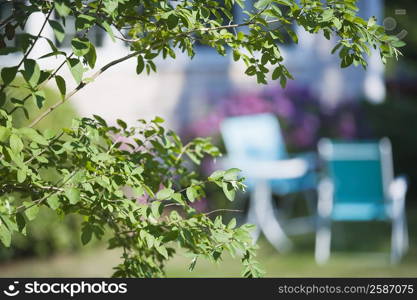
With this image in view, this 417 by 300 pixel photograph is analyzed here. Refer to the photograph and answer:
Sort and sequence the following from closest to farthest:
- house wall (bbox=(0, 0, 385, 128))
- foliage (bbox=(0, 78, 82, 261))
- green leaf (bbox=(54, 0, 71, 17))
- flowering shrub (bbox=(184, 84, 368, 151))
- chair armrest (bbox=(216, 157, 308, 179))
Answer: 1. green leaf (bbox=(54, 0, 71, 17))
2. foliage (bbox=(0, 78, 82, 261))
3. chair armrest (bbox=(216, 157, 308, 179))
4. flowering shrub (bbox=(184, 84, 368, 151))
5. house wall (bbox=(0, 0, 385, 128))

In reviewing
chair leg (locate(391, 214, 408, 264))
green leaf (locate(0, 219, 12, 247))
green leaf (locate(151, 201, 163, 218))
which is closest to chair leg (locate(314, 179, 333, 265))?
chair leg (locate(391, 214, 408, 264))

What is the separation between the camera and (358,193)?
6359 millimetres

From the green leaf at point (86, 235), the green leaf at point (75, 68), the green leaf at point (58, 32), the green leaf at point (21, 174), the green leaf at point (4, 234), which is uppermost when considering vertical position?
the green leaf at point (75, 68)

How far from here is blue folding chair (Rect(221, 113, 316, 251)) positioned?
21.9 ft

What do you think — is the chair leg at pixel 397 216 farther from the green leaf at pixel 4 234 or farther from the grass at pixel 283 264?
the green leaf at pixel 4 234

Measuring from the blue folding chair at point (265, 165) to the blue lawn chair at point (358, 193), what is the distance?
42cm

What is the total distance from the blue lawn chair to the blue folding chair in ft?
1.37

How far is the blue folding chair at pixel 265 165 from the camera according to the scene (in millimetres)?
6684

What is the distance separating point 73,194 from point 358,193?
4.82 meters

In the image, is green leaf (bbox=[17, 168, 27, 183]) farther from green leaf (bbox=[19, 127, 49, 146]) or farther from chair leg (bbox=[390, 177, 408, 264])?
chair leg (bbox=[390, 177, 408, 264])

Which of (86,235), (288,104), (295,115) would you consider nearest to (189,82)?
(288,104)

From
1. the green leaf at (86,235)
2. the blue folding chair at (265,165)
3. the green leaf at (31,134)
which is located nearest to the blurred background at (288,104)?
the blue folding chair at (265,165)

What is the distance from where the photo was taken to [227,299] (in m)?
2.24

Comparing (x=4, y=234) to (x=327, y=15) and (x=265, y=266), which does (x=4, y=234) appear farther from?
(x=265, y=266)
